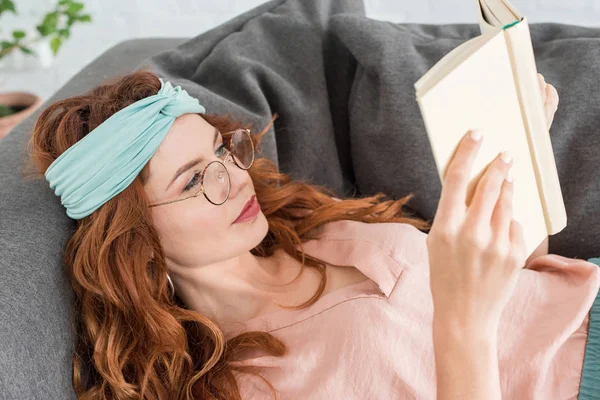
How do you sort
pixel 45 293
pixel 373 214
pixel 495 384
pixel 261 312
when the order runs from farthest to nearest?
pixel 373 214, pixel 261 312, pixel 45 293, pixel 495 384

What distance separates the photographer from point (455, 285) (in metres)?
0.83

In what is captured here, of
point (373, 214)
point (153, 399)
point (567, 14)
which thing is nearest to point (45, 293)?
point (153, 399)

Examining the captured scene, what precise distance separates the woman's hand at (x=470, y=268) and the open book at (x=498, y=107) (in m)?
0.02

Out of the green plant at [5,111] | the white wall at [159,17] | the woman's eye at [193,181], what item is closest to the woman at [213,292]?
the woman's eye at [193,181]

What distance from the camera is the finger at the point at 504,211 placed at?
790mm

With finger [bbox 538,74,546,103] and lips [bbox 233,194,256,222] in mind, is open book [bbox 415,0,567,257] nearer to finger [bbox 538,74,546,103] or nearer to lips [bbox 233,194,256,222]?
finger [bbox 538,74,546,103]

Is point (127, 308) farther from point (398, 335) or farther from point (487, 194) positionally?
point (487, 194)

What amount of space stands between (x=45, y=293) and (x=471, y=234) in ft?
2.45

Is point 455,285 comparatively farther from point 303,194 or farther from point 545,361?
point 303,194

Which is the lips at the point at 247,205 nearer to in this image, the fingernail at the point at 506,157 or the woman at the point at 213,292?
the woman at the point at 213,292

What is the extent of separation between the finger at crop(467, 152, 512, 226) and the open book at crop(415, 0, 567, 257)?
0.03ft

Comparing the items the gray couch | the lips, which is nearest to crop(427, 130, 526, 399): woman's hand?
the lips

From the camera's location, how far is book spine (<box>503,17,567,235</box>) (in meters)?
0.76

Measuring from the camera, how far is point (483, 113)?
30.0 inches
